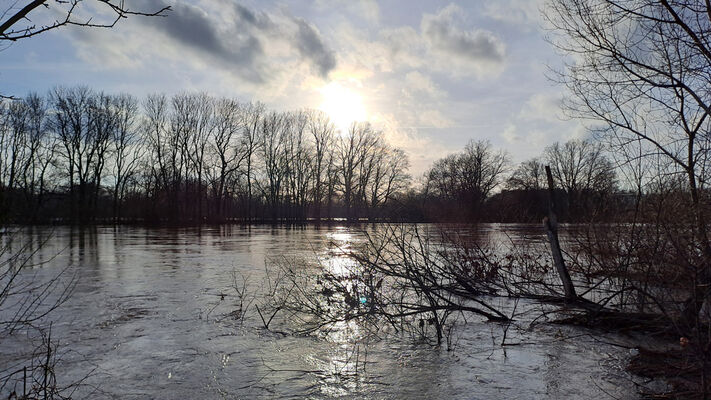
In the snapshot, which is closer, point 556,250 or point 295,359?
point 295,359

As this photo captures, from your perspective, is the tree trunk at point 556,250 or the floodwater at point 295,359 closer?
the floodwater at point 295,359

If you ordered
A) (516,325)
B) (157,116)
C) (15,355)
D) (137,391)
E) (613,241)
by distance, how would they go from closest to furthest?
(137,391) < (15,355) < (516,325) < (613,241) < (157,116)

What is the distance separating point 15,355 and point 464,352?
225 inches

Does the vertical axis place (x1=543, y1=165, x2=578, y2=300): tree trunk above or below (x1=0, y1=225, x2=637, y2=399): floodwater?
above

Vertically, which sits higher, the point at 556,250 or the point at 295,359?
the point at 556,250

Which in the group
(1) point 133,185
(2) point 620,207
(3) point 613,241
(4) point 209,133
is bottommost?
(3) point 613,241

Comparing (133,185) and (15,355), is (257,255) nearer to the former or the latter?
(15,355)

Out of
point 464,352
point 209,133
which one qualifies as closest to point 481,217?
point 464,352

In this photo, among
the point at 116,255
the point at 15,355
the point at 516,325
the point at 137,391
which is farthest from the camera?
the point at 116,255

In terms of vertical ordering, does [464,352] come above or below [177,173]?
below

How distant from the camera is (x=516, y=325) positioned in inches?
275

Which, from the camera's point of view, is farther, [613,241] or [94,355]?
[613,241]

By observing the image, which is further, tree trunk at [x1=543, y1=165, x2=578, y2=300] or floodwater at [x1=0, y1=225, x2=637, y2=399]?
tree trunk at [x1=543, y1=165, x2=578, y2=300]

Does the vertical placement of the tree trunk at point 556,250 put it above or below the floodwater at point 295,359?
above
